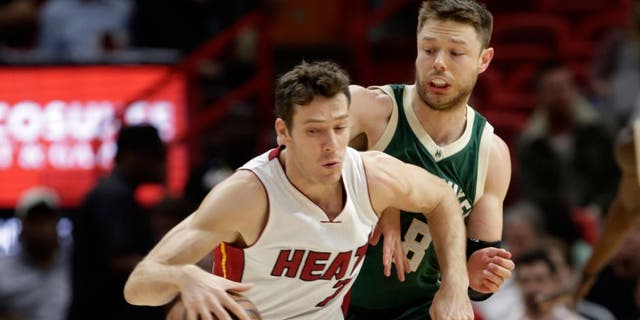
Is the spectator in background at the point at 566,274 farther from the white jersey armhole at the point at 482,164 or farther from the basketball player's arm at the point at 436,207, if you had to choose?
the basketball player's arm at the point at 436,207

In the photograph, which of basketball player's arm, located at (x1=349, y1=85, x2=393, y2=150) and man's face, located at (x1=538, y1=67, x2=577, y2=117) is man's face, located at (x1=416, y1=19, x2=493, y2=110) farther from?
man's face, located at (x1=538, y1=67, x2=577, y2=117)

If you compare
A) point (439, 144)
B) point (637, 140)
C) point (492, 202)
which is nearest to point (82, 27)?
point (637, 140)

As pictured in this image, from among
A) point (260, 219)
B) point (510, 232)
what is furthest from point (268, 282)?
point (510, 232)

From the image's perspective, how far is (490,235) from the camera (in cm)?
558

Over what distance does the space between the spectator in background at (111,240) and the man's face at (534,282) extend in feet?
7.78

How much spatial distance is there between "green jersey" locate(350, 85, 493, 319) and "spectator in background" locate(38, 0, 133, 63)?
517 cm

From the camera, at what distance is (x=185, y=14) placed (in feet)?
35.3

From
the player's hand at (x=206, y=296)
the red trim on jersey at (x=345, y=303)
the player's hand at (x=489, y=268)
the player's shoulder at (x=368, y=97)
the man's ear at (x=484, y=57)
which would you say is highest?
the man's ear at (x=484, y=57)

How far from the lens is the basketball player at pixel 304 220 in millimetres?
4824

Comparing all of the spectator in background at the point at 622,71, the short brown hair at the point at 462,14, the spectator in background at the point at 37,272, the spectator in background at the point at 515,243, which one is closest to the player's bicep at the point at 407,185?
the short brown hair at the point at 462,14

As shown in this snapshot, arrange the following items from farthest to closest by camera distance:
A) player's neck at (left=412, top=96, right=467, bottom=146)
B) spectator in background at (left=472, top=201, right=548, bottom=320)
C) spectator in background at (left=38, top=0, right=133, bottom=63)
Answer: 1. spectator in background at (left=38, top=0, right=133, bottom=63)
2. spectator in background at (left=472, top=201, right=548, bottom=320)
3. player's neck at (left=412, top=96, right=467, bottom=146)

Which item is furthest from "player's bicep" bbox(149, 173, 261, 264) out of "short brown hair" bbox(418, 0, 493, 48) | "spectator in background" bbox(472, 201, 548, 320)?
"spectator in background" bbox(472, 201, 548, 320)

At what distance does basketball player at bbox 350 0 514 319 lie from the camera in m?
5.39

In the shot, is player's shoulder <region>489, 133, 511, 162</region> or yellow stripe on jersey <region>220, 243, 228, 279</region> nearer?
yellow stripe on jersey <region>220, 243, 228, 279</region>
